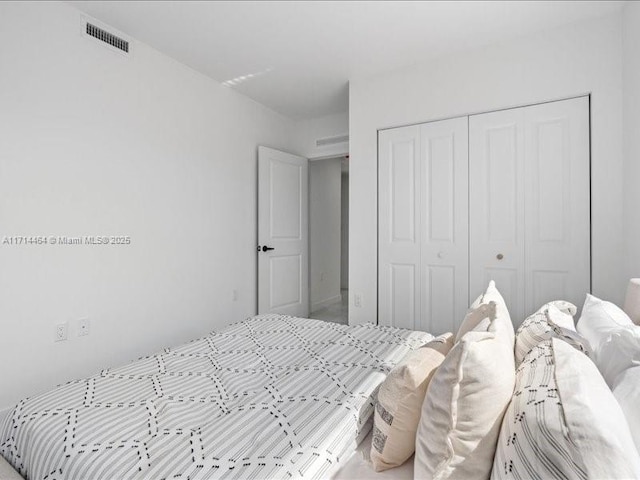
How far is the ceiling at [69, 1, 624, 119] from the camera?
2408 mm

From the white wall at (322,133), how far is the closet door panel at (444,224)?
4.99ft

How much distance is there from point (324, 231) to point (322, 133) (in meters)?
1.61

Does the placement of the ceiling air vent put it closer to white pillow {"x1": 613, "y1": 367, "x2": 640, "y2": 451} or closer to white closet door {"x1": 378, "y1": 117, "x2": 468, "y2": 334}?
white closet door {"x1": 378, "y1": 117, "x2": 468, "y2": 334}

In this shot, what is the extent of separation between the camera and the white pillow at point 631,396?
713mm

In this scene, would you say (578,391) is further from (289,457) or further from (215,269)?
(215,269)

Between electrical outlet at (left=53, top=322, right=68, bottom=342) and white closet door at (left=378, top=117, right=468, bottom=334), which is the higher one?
white closet door at (left=378, top=117, right=468, bottom=334)

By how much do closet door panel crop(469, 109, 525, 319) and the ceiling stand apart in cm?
69

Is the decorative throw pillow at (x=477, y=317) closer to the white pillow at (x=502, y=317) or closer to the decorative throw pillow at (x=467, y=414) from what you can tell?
the white pillow at (x=502, y=317)

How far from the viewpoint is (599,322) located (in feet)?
4.10

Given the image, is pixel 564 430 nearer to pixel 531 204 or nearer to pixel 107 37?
pixel 531 204

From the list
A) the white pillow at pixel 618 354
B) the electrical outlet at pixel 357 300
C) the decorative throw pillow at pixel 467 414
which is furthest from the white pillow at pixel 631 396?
the electrical outlet at pixel 357 300

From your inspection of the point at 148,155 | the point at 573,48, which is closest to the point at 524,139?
the point at 573,48

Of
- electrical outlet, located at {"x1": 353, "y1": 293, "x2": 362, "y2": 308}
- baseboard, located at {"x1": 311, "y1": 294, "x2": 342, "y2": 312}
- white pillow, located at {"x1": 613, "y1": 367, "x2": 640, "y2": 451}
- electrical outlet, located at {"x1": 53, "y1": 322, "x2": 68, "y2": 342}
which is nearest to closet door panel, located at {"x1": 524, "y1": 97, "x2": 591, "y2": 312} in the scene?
electrical outlet, located at {"x1": 353, "y1": 293, "x2": 362, "y2": 308}

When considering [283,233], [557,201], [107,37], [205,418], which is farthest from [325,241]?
[205,418]
